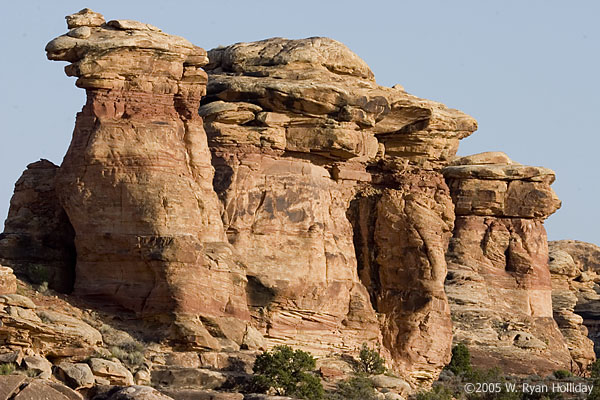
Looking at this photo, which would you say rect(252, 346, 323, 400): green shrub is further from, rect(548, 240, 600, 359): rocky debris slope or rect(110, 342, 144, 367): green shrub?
rect(548, 240, 600, 359): rocky debris slope

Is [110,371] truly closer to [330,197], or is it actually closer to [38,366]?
[38,366]

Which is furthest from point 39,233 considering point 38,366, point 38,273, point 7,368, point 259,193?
point 7,368

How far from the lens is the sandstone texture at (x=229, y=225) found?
50250 millimetres

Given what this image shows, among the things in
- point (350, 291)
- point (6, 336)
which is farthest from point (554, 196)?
point (6, 336)

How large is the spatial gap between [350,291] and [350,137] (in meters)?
5.48

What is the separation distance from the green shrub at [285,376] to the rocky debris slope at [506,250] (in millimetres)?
22243

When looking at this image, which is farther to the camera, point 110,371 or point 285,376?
point 285,376

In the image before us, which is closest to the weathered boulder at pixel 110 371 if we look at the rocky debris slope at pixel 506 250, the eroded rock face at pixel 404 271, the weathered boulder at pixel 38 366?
the weathered boulder at pixel 38 366

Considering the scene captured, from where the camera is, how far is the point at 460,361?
6806 cm

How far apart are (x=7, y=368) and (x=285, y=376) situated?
9751 millimetres

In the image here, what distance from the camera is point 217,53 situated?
62906mm

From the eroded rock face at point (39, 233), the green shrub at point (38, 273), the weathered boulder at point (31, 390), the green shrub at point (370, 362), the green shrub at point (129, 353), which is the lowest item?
the weathered boulder at point (31, 390)

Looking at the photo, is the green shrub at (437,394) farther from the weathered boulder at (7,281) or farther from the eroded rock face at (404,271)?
the weathered boulder at (7,281)

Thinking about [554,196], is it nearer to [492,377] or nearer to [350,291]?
[492,377]
